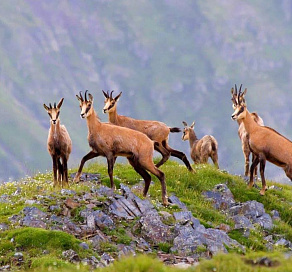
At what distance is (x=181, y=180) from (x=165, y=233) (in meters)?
5.45

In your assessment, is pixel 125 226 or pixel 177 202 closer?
pixel 125 226

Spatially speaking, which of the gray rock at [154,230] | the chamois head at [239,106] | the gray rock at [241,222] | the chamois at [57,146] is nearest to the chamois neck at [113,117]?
the chamois at [57,146]

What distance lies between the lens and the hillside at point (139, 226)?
13.2m

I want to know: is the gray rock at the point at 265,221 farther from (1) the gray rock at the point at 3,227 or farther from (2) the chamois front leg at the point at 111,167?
(1) the gray rock at the point at 3,227

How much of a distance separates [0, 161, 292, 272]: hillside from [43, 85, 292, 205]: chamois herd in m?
0.66

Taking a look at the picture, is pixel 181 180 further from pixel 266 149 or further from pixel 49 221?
pixel 49 221

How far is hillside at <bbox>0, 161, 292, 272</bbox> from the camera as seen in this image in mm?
13227

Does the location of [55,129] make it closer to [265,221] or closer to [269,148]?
[265,221]

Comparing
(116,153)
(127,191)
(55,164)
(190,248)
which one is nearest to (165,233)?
(190,248)

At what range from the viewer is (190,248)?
15695mm

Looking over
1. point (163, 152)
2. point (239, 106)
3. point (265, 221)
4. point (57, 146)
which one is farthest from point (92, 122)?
point (265, 221)

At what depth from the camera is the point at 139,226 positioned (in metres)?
16.3

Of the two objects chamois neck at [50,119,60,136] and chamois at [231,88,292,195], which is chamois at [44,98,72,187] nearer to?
chamois neck at [50,119,60,136]

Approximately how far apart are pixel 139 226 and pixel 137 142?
10.0 ft
